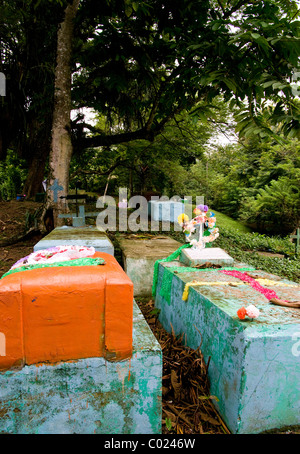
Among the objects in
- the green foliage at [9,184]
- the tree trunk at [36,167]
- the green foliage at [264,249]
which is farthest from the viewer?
the green foliage at [9,184]

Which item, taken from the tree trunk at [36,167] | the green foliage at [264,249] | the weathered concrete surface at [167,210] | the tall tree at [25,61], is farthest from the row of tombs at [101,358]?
the tree trunk at [36,167]

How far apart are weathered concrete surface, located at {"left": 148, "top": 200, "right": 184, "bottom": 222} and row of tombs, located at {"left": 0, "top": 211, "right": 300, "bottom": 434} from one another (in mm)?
7437

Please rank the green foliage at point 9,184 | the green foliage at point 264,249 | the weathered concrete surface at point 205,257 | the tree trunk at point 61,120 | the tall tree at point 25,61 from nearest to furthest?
1. the weathered concrete surface at point 205,257
2. the tree trunk at point 61,120
3. the tall tree at point 25,61
4. the green foliage at point 264,249
5. the green foliage at point 9,184

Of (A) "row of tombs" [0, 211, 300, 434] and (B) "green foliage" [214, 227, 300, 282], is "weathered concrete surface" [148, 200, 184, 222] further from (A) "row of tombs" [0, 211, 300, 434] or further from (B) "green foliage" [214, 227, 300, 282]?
(A) "row of tombs" [0, 211, 300, 434]

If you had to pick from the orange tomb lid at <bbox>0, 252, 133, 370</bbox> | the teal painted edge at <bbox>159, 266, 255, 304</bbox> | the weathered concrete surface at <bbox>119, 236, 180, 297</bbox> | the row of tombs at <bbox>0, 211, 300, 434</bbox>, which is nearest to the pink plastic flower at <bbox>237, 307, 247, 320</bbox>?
the row of tombs at <bbox>0, 211, 300, 434</bbox>

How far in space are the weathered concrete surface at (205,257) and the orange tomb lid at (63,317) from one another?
2.16 metres

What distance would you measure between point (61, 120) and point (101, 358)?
495 centimetres

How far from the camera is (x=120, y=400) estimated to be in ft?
5.52

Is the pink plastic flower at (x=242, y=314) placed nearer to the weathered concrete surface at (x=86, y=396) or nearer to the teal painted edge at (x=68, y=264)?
the weathered concrete surface at (x=86, y=396)

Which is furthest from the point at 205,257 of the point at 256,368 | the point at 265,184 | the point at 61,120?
the point at 265,184

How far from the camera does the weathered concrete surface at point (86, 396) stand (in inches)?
60.9

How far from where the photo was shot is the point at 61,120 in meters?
5.47

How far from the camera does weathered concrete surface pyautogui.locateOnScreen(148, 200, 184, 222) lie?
377 inches

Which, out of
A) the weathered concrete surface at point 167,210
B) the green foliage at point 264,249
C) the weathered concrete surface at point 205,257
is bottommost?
the green foliage at point 264,249
